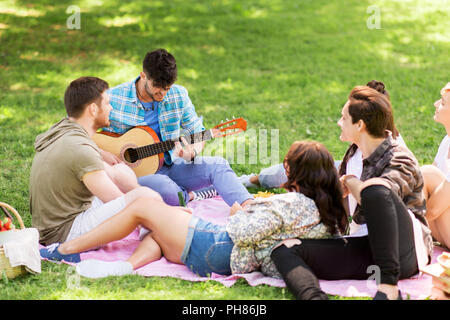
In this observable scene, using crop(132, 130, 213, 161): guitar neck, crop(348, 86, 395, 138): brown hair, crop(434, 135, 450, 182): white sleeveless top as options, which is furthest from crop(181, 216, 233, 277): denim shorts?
crop(434, 135, 450, 182): white sleeveless top

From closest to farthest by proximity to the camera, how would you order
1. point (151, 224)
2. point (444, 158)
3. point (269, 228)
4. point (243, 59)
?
point (269, 228)
point (151, 224)
point (444, 158)
point (243, 59)

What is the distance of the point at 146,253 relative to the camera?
4059 mm

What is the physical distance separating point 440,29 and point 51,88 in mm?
6897

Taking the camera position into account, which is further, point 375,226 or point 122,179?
point 122,179

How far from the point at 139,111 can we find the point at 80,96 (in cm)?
91

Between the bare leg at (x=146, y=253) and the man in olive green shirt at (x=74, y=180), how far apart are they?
0.30 meters

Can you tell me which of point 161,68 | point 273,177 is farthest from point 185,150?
point 273,177

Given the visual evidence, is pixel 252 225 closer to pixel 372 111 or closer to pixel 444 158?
pixel 372 111

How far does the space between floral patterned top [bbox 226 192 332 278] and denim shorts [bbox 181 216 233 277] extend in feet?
0.18

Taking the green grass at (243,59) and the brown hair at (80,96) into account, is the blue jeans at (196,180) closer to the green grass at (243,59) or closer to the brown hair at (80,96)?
the brown hair at (80,96)

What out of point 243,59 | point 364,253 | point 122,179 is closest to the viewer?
point 364,253

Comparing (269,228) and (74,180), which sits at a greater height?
(74,180)

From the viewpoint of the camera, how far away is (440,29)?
35.8 feet
